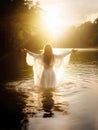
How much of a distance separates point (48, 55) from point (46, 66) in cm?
83

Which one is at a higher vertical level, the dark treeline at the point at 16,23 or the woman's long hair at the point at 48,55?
the dark treeline at the point at 16,23

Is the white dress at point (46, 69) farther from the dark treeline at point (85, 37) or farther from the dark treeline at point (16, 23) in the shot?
the dark treeline at point (85, 37)

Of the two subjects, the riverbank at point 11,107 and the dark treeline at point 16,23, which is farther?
the dark treeline at point 16,23

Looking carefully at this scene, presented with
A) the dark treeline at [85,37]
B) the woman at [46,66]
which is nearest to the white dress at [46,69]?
the woman at [46,66]

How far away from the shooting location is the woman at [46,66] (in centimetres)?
1634

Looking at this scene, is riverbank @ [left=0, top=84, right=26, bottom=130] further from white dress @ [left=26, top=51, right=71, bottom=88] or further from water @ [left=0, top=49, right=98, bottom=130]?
white dress @ [left=26, top=51, right=71, bottom=88]

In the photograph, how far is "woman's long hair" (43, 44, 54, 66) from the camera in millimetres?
15688

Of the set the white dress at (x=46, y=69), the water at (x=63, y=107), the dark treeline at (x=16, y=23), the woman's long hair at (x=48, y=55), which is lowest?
the water at (x=63, y=107)

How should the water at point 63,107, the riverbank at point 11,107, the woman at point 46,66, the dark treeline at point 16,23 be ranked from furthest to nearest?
the dark treeline at point 16,23 → the woman at point 46,66 → the riverbank at point 11,107 → the water at point 63,107

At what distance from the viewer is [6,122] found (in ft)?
34.8

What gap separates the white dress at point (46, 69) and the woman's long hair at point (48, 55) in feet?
0.83

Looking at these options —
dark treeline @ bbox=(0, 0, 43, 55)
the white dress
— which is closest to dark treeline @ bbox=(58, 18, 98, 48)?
dark treeline @ bbox=(0, 0, 43, 55)

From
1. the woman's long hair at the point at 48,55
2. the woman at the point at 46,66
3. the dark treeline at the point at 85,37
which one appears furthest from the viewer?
the dark treeline at the point at 85,37

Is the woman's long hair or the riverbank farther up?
the woman's long hair
